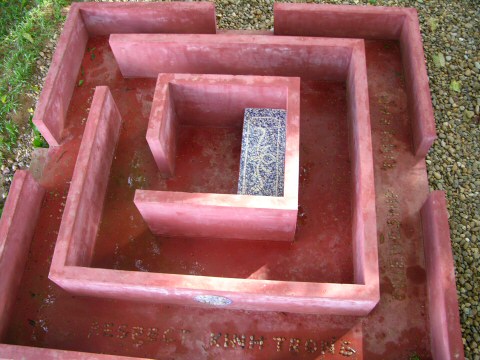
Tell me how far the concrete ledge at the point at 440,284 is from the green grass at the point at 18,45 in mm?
4928

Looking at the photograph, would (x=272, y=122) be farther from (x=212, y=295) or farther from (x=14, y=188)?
(x=14, y=188)

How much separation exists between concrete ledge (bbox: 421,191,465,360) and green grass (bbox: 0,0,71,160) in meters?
4.93

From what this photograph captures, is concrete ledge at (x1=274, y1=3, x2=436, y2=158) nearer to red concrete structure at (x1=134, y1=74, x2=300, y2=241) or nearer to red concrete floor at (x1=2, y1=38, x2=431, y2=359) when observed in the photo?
red concrete floor at (x1=2, y1=38, x2=431, y2=359)

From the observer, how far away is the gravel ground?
5.72 meters

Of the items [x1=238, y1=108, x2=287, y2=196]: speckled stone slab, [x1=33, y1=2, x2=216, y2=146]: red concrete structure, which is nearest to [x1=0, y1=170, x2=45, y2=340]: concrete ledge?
[x1=33, y1=2, x2=216, y2=146]: red concrete structure

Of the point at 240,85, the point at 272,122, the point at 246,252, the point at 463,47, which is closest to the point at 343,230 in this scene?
the point at 246,252

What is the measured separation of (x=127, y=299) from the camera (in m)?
5.30

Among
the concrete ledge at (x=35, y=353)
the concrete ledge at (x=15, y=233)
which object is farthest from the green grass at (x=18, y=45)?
the concrete ledge at (x=35, y=353)

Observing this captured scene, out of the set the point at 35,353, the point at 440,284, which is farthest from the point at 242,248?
the point at 35,353

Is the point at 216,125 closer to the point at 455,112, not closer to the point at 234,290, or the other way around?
the point at 234,290

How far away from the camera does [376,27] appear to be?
6.25 meters

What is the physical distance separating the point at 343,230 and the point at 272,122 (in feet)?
4.58

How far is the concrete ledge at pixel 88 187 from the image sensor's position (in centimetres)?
500

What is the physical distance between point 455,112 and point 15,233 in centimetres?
526
